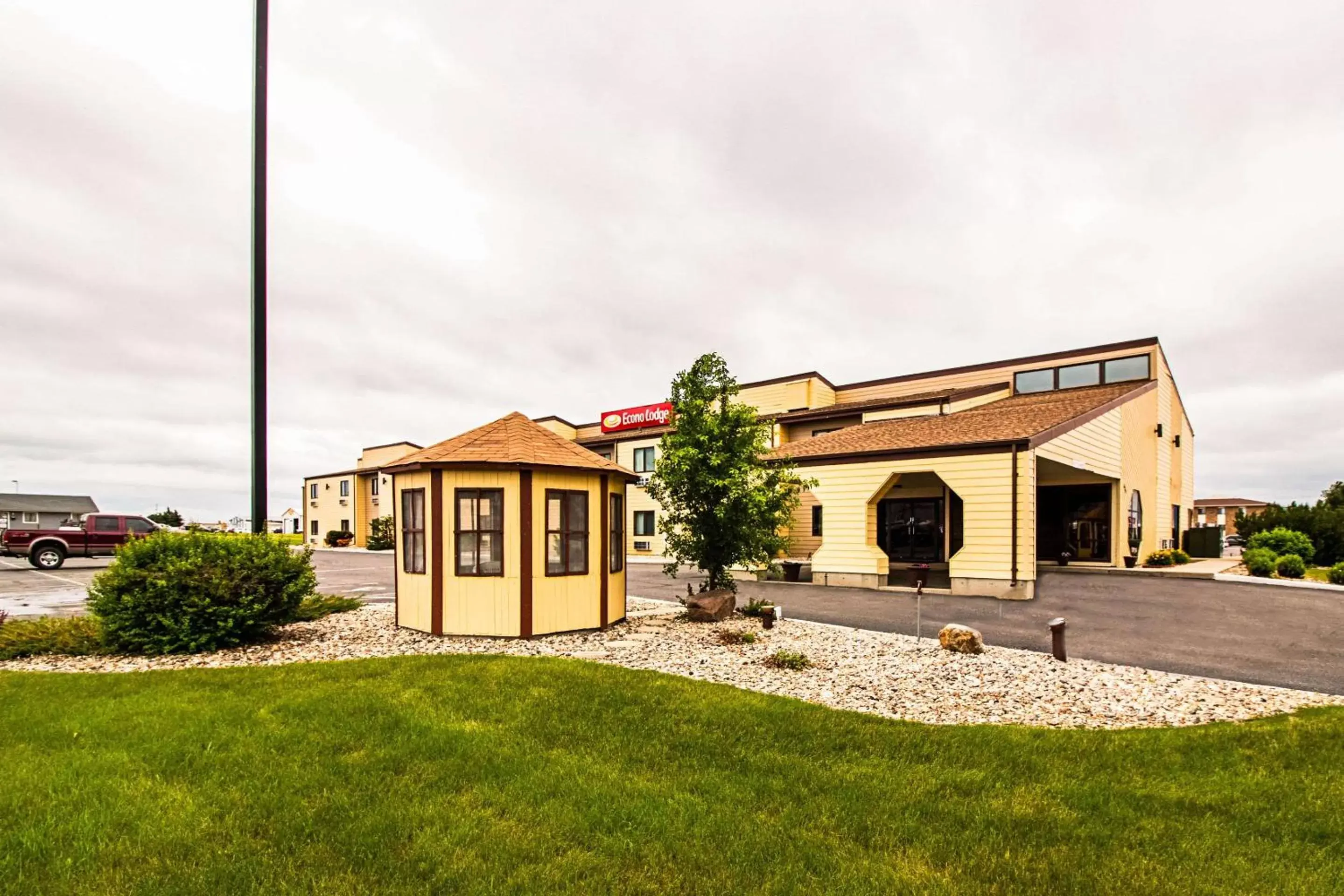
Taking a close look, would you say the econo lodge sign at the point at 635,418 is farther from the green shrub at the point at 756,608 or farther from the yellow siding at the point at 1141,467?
the green shrub at the point at 756,608

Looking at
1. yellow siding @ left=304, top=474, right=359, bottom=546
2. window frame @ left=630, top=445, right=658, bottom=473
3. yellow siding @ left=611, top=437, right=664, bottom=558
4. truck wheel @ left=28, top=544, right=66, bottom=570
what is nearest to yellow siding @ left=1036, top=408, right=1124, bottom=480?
yellow siding @ left=611, top=437, right=664, bottom=558

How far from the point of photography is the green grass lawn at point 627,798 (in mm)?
3631

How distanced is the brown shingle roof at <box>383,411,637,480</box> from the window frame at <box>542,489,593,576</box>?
20.3 inches

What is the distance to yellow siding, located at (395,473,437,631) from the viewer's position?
10688 millimetres

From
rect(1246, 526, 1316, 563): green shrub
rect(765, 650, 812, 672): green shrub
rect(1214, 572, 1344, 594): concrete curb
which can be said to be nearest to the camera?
rect(765, 650, 812, 672): green shrub

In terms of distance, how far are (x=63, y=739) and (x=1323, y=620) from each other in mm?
19386

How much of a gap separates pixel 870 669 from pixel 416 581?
734 cm

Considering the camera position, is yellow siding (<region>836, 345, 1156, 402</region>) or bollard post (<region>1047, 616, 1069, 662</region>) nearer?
bollard post (<region>1047, 616, 1069, 662</region>)

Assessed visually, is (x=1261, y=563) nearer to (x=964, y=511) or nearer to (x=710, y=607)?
(x=964, y=511)

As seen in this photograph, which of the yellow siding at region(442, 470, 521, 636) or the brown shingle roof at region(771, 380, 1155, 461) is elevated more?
the brown shingle roof at region(771, 380, 1155, 461)

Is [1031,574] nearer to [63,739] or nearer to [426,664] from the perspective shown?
[426,664]

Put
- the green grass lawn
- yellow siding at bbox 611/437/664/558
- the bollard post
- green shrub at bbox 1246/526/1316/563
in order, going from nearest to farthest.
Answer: the green grass lawn, the bollard post, green shrub at bbox 1246/526/1316/563, yellow siding at bbox 611/437/664/558

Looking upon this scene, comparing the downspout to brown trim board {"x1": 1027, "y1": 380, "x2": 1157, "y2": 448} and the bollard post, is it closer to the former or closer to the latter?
brown trim board {"x1": 1027, "y1": 380, "x2": 1157, "y2": 448}

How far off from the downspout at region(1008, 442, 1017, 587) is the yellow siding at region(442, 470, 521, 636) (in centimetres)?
1233
